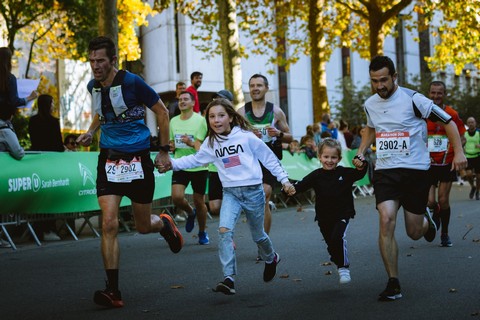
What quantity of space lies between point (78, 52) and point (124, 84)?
24069mm

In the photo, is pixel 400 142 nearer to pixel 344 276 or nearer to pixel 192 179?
pixel 344 276

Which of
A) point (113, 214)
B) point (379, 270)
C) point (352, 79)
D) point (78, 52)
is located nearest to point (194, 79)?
point (379, 270)

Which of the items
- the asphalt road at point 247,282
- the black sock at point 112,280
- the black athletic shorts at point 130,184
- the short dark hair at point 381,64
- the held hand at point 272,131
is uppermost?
the short dark hair at point 381,64

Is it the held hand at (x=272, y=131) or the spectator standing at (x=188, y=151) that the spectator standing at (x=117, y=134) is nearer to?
the held hand at (x=272, y=131)

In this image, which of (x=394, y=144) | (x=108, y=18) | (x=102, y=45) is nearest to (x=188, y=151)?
(x=102, y=45)

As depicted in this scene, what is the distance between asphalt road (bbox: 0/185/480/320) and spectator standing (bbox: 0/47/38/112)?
2.01 metres

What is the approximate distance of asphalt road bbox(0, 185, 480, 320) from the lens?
639 cm

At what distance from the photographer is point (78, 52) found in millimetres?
30469

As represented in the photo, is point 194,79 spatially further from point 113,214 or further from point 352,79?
point 352,79

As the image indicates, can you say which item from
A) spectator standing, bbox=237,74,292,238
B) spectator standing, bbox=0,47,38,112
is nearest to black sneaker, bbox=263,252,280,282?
spectator standing, bbox=237,74,292,238

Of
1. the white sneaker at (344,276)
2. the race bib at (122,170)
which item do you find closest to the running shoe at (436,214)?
the white sneaker at (344,276)

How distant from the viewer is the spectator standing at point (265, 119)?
31.8ft

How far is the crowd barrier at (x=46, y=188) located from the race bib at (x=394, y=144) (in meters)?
5.98

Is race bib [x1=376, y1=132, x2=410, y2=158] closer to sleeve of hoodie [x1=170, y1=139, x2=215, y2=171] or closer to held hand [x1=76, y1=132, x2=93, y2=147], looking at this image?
sleeve of hoodie [x1=170, y1=139, x2=215, y2=171]
